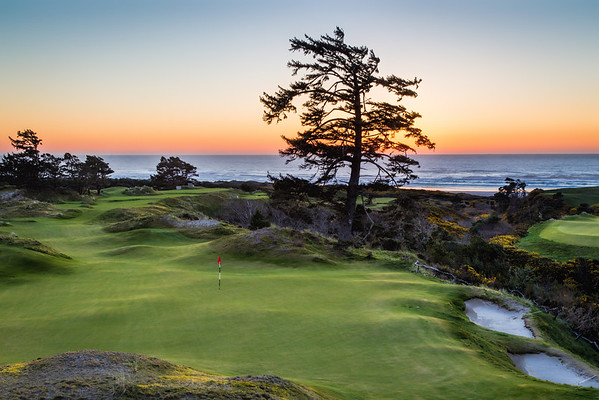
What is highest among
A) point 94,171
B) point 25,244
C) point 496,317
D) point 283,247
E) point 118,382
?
point 94,171

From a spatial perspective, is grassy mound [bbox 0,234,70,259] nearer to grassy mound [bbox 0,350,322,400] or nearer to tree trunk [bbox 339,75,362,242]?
grassy mound [bbox 0,350,322,400]

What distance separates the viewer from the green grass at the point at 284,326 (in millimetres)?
6035

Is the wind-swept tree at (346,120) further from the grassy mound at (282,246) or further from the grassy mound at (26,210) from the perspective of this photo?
the grassy mound at (26,210)

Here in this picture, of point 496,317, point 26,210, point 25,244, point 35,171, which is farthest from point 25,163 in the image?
point 496,317

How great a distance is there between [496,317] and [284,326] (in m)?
6.35

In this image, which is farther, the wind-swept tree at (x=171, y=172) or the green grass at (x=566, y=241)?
the wind-swept tree at (x=171, y=172)

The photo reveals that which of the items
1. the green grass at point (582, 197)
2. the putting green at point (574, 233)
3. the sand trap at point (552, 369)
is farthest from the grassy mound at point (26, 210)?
Answer: the green grass at point (582, 197)

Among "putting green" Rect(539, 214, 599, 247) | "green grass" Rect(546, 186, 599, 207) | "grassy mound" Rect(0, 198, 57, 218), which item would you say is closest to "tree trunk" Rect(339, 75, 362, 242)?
"putting green" Rect(539, 214, 599, 247)

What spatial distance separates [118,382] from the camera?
11.5ft

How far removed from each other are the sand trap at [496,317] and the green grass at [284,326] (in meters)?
0.43

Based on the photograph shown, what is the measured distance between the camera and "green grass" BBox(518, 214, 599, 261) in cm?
2216

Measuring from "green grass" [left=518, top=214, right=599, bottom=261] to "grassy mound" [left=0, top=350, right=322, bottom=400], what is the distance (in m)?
23.2

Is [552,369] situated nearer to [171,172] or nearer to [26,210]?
[26,210]

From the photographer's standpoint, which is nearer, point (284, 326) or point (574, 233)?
point (284, 326)
